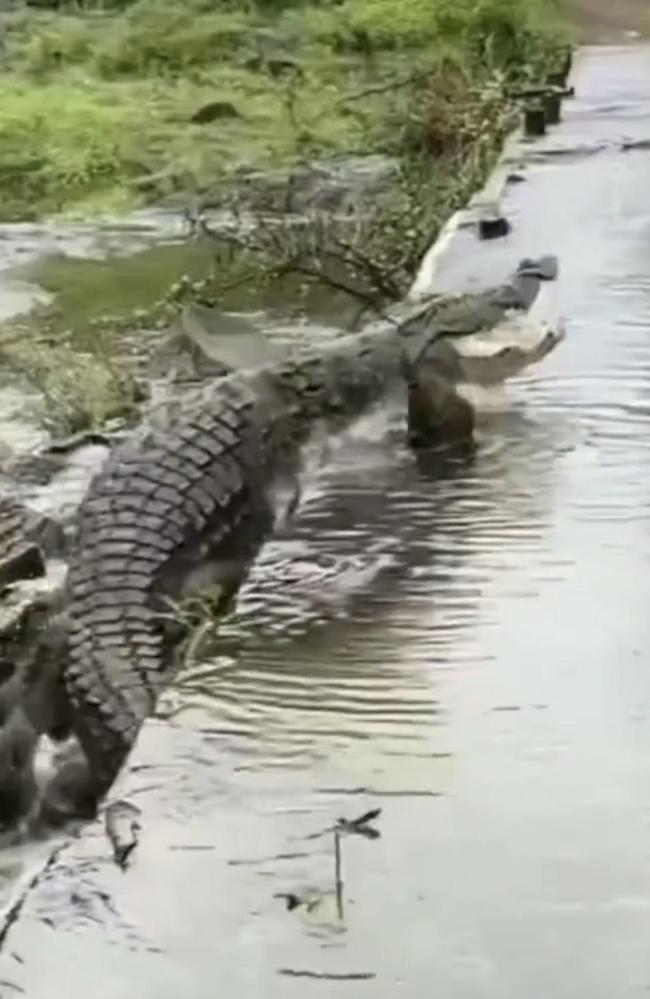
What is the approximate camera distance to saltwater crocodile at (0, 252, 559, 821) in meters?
4.00

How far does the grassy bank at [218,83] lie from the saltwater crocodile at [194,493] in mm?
5268

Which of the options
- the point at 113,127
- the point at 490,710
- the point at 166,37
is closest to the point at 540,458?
the point at 490,710

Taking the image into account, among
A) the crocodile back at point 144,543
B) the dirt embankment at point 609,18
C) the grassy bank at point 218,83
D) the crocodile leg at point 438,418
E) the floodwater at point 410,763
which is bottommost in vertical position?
the grassy bank at point 218,83

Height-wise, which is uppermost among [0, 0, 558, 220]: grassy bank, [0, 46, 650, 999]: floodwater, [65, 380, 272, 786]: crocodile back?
[0, 46, 650, 999]: floodwater

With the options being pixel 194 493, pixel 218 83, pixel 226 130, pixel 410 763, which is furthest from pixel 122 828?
pixel 218 83

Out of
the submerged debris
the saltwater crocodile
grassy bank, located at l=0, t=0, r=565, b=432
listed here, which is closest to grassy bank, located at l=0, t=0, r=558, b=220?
grassy bank, located at l=0, t=0, r=565, b=432

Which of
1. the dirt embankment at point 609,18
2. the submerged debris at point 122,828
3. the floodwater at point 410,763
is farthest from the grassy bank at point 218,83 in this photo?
the submerged debris at point 122,828

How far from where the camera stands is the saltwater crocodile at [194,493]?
400 centimetres

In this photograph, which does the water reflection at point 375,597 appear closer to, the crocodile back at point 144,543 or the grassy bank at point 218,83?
the crocodile back at point 144,543

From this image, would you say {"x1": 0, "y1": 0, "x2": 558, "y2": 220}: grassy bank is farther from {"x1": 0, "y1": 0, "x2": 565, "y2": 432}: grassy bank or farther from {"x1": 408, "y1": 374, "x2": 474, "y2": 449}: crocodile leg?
{"x1": 408, "y1": 374, "x2": 474, "y2": 449}: crocodile leg

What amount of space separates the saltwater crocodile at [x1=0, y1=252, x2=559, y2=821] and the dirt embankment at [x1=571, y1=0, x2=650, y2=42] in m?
8.51

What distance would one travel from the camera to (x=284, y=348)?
498cm

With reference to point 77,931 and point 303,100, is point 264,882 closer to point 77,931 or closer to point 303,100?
point 77,931

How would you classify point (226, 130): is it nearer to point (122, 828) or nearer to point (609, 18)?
point (609, 18)
